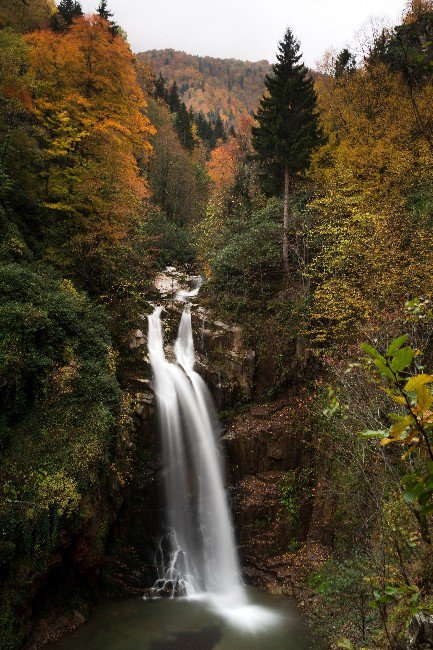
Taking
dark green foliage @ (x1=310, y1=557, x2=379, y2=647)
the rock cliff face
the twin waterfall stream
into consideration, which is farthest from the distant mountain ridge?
dark green foliage @ (x1=310, y1=557, x2=379, y2=647)

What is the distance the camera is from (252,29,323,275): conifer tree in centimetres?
1673

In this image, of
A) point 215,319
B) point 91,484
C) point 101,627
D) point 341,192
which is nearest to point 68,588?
point 101,627

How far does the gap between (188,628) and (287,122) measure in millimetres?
17861

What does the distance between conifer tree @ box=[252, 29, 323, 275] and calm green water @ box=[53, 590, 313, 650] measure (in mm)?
11713

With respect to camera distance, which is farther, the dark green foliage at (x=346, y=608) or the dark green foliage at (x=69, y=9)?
the dark green foliage at (x=69, y=9)

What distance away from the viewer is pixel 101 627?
8898 millimetres

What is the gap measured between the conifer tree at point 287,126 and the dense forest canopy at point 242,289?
0.29 ft

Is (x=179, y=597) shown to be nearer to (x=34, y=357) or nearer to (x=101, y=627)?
(x=101, y=627)

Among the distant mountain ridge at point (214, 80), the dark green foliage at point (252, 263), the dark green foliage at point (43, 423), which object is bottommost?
the dark green foliage at point (43, 423)

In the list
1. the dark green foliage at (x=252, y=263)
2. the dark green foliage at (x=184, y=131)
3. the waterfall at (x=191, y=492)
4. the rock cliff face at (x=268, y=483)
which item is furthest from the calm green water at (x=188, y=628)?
the dark green foliage at (x=184, y=131)

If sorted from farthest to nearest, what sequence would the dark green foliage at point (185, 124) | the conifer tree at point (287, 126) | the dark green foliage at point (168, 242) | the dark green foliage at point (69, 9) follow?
the dark green foliage at point (185, 124) → the dark green foliage at point (69, 9) → the dark green foliage at point (168, 242) → the conifer tree at point (287, 126)

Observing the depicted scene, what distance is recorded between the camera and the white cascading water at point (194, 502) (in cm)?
1077

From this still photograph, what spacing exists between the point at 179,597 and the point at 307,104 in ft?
62.1

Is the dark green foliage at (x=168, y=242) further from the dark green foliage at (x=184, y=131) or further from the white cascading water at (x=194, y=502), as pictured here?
the dark green foliage at (x=184, y=131)
